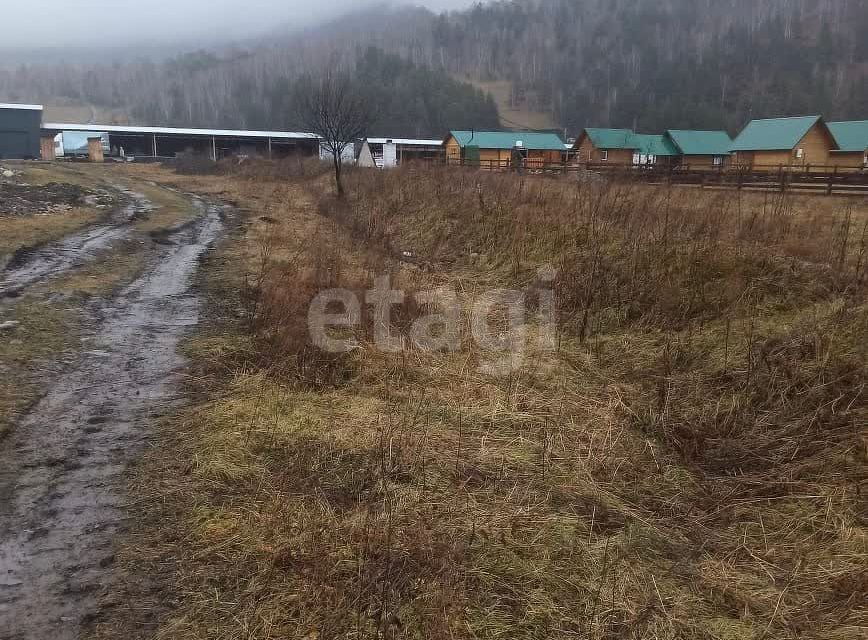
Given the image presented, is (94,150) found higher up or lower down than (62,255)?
higher up

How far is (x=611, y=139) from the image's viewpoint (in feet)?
159

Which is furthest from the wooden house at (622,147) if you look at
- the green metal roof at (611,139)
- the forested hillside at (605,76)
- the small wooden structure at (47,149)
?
the forested hillside at (605,76)

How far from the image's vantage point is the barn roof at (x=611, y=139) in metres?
47.9

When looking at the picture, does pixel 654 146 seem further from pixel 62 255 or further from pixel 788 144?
pixel 62 255

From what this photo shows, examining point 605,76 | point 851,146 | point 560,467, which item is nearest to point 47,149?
point 560,467

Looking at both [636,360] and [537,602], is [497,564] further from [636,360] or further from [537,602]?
[636,360]

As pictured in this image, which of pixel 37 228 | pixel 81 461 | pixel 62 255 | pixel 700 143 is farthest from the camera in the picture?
pixel 700 143

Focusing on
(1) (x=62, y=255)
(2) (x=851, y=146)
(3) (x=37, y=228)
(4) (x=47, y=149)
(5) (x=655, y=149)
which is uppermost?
(5) (x=655, y=149)

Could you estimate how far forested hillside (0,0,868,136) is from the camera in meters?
106

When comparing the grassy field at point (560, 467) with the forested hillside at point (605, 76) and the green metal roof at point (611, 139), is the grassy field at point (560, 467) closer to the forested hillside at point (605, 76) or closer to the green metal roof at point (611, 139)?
the green metal roof at point (611, 139)

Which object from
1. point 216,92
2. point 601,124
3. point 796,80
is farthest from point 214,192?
point 216,92

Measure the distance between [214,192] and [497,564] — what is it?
29711mm

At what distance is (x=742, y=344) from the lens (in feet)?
19.2

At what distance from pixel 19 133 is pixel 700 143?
58.6 m
